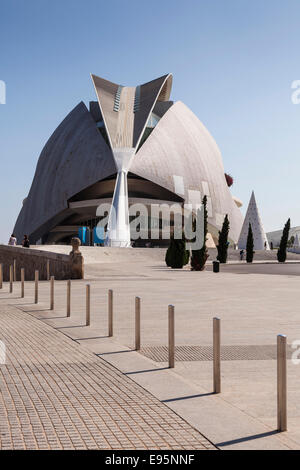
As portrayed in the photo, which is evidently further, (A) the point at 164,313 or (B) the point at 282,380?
(A) the point at 164,313

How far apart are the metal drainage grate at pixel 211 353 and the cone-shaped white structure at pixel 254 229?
56508 mm

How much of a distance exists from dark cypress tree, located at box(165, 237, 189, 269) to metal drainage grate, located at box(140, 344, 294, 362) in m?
26.6

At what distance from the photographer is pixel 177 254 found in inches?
1385

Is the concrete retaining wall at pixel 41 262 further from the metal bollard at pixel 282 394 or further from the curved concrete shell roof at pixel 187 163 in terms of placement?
the curved concrete shell roof at pixel 187 163

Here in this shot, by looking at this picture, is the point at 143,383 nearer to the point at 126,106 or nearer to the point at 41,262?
the point at 41,262

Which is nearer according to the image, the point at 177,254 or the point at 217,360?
the point at 217,360

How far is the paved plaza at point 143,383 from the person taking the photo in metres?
4.41

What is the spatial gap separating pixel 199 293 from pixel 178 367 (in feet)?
33.9

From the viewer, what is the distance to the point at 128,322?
10.9m

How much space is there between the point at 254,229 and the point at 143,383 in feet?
200

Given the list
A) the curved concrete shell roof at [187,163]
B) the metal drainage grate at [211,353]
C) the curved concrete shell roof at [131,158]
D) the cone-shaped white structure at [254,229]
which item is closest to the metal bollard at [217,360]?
the metal drainage grate at [211,353]

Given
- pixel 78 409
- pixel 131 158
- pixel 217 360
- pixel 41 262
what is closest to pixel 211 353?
pixel 217 360
